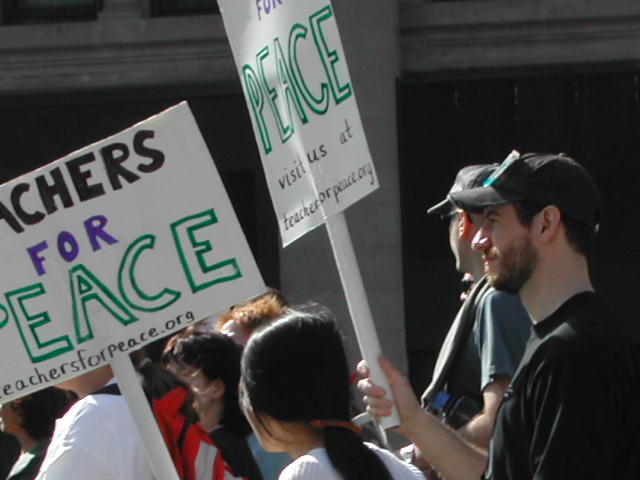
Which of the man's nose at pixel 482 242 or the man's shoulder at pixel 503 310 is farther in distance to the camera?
the man's shoulder at pixel 503 310

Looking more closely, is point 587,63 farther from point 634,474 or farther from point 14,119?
point 634,474

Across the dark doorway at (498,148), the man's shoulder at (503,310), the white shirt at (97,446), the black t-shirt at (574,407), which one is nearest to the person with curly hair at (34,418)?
the white shirt at (97,446)

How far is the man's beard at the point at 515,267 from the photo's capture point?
346 centimetres

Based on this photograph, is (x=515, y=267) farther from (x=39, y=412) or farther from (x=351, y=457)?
(x=39, y=412)

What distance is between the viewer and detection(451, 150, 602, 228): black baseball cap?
351cm

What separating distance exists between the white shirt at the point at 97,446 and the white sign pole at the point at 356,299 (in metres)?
0.80

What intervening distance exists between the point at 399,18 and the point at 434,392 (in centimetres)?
772

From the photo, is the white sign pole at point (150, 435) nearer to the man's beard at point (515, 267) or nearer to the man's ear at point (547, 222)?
the man's beard at point (515, 267)

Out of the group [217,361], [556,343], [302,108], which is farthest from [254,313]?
[556,343]

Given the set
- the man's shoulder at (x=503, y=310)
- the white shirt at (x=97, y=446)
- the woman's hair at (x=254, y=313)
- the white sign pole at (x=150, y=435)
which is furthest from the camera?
the woman's hair at (x=254, y=313)

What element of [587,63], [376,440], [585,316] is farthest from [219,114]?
[585,316]

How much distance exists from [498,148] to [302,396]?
840 cm

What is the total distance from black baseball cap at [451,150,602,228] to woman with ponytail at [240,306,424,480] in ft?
1.75

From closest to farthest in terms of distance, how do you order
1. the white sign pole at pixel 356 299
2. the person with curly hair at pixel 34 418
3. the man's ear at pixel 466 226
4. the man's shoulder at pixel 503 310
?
the white sign pole at pixel 356 299 → the man's shoulder at pixel 503 310 → the man's ear at pixel 466 226 → the person with curly hair at pixel 34 418
